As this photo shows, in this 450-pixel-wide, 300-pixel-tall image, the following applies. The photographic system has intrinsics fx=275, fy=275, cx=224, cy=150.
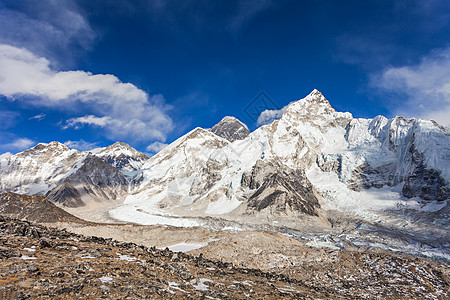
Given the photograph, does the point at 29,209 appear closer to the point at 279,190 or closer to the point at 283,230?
the point at 283,230

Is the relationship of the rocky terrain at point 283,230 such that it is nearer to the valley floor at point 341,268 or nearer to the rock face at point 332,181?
the valley floor at point 341,268

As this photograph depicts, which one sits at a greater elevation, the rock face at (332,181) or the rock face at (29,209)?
the rock face at (332,181)

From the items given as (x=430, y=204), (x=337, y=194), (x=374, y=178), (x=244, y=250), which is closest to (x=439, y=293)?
(x=244, y=250)

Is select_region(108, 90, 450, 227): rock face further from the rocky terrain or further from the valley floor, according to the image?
the valley floor

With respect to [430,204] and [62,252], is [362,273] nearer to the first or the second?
[62,252]

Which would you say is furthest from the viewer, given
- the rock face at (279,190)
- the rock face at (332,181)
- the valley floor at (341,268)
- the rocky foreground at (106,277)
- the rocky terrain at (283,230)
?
the rock face at (332,181)

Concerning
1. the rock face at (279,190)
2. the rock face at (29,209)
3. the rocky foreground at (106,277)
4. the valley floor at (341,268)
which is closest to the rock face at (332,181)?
the rock face at (279,190)

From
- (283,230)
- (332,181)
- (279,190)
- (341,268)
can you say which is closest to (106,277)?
(341,268)

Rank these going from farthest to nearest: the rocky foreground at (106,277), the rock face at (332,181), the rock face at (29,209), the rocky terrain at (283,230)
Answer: the rock face at (332,181) → the rock face at (29,209) → the rocky terrain at (283,230) → the rocky foreground at (106,277)

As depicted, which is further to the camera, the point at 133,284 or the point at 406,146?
the point at 406,146

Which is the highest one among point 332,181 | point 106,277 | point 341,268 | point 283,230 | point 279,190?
point 332,181

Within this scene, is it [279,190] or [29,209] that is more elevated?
[279,190]
